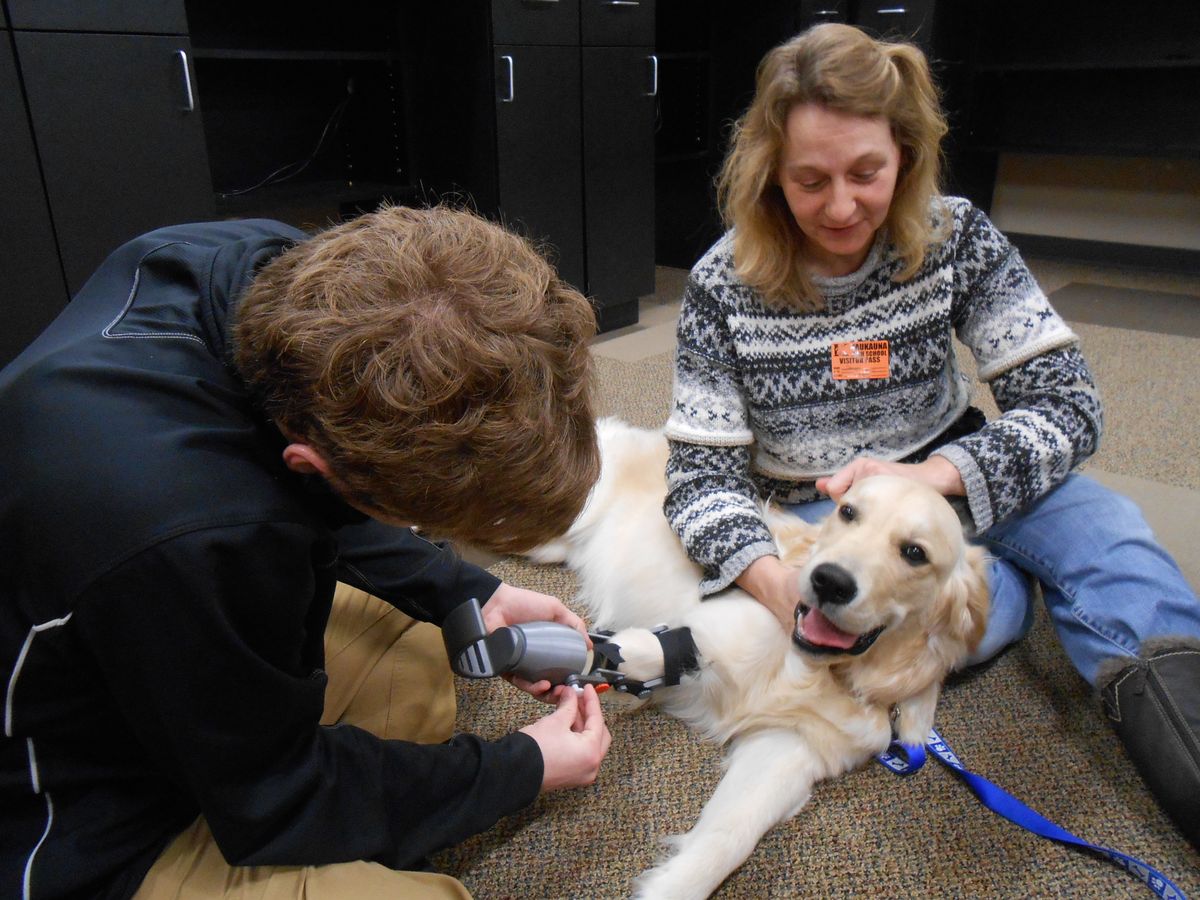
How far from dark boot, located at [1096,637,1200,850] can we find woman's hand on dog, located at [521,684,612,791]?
27.8 inches

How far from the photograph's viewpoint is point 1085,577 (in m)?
1.26

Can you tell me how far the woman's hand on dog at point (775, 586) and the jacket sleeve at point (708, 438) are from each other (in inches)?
2.3

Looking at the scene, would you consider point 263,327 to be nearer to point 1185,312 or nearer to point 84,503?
point 84,503

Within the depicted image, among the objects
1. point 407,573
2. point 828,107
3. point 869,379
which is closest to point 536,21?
point 828,107

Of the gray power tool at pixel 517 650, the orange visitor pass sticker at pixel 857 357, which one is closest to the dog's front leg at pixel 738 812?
the gray power tool at pixel 517 650

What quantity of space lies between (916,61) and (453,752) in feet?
3.62

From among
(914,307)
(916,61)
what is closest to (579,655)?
(914,307)

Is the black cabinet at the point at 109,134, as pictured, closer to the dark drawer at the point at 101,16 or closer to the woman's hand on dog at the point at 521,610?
the dark drawer at the point at 101,16

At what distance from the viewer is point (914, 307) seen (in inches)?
52.6

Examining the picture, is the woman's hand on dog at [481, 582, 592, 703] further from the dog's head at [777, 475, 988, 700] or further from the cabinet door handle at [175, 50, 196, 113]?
the cabinet door handle at [175, 50, 196, 113]

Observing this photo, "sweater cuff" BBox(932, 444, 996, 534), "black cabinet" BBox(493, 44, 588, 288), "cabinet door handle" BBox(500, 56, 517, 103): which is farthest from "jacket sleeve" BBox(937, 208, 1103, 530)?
"cabinet door handle" BBox(500, 56, 517, 103)

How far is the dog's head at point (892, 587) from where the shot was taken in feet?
3.71

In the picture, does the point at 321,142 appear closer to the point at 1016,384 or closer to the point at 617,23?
the point at 617,23

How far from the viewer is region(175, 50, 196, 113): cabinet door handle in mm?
1994
